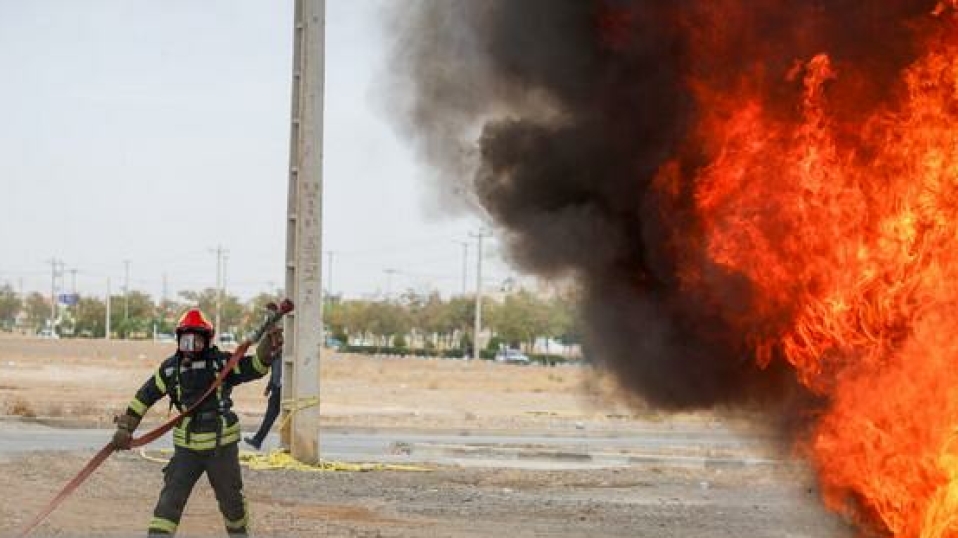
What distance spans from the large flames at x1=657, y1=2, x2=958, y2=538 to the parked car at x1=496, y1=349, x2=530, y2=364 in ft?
281

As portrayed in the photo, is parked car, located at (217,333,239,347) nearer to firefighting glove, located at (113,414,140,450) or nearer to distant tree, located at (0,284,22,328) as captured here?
firefighting glove, located at (113,414,140,450)

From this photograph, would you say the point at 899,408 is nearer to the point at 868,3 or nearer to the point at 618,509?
the point at 868,3

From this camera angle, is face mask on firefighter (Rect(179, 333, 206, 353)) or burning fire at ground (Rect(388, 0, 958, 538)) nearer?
burning fire at ground (Rect(388, 0, 958, 538))

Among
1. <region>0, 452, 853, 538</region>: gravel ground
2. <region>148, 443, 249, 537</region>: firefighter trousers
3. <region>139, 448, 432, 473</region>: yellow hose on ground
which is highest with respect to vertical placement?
<region>148, 443, 249, 537</region>: firefighter trousers

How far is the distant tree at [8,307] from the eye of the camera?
176375 mm

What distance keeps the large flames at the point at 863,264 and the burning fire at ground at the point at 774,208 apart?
0.01m

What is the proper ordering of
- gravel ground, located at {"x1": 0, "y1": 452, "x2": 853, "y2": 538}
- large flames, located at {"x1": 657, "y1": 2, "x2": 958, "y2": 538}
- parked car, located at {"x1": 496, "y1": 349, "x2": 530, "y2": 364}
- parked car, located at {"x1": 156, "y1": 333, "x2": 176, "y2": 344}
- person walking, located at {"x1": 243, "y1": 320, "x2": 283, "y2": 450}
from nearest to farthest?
1. large flames, located at {"x1": 657, "y1": 2, "x2": 958, "y2": 538}
2. gravel ground, located at {"x1": 0, "y1": 452, "x2": 853, "y2": 538}
3. person walking, located at {"x1": 243, "y1": 320, "x2": 283, "y2": 450}
4. parked car, located at {"x1": 496, "y1": 349, "x2": 530, "y2": 364}
5. parked car, located at {"x1": 156, "y1": 333, "x2": 176, "y2": 344}

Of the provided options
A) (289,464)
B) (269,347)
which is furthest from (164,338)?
(269,347)

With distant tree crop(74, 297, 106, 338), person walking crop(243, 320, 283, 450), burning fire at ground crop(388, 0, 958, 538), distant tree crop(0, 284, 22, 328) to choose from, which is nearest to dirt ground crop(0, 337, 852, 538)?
burning fire at ground crop(388, 0, 958, 538)

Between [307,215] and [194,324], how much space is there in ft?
22.2

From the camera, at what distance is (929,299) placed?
784cm

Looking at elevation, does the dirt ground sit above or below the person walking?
below

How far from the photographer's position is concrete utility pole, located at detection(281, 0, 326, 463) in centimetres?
1619

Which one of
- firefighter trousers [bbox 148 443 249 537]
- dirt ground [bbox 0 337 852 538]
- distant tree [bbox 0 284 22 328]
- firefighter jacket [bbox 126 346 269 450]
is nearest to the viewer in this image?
firefighter trousers [bbox 148 443 249 537]
